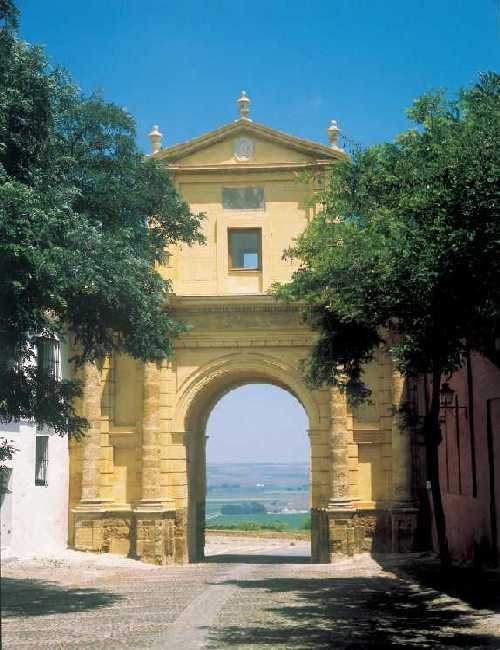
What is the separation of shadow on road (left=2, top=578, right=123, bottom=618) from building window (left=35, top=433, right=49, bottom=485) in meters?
6.35

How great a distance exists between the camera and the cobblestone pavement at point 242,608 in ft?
38.6

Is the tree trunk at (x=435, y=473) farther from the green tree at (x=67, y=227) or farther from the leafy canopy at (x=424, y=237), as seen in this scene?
the green tree at (x=67, y=227)

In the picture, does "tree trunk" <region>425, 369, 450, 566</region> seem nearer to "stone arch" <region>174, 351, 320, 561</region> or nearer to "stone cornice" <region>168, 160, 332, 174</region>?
"stone arch" <region>174, 351, 320, 561</region>

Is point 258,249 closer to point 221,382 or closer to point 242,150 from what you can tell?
point 242,150

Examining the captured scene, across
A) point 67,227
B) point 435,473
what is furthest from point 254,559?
point 67,227

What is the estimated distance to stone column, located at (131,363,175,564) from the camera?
84.9 ft

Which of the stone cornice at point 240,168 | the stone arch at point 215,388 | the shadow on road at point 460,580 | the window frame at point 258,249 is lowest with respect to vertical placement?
the shadow on road at point 460,580

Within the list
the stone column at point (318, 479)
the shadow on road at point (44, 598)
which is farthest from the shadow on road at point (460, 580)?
the shadow on road at point (44, 598)

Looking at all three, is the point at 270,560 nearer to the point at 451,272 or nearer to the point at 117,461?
the point at 117,461

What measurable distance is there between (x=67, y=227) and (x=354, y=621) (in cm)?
694

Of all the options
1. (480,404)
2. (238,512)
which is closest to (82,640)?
(480,404)

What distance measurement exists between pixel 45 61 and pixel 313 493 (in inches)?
617

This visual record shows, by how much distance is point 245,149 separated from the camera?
27.7 meters

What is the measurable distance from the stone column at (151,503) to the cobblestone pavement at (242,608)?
2717 mm
